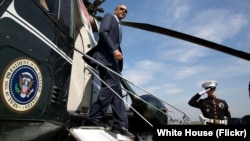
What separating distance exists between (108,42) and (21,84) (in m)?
1.46

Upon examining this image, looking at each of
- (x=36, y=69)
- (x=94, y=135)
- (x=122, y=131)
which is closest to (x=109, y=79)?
(x=122, y=131)

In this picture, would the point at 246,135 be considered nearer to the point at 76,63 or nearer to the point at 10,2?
the point at 10,2

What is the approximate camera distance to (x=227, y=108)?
5363 mm

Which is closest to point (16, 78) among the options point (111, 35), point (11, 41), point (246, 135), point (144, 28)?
point (11, 41)

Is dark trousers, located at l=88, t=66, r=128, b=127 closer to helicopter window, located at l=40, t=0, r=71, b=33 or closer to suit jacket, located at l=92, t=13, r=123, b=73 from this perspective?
suit jacket, located at l=92, t=13, r=123, b=73

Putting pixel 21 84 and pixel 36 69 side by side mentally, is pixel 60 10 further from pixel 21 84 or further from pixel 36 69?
pixel 21 84

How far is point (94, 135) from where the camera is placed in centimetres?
261

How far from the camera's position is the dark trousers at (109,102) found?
123 inches

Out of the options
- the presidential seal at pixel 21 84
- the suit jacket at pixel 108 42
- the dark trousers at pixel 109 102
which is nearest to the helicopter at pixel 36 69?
the presidential seal at pixel 21 84

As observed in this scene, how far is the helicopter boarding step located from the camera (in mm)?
2497

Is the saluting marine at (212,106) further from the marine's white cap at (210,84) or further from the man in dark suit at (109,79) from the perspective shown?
the man in dark suit at (109,79)

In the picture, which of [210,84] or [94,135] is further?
[210,84]

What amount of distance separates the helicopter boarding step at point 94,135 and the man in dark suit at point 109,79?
20 centimetres
